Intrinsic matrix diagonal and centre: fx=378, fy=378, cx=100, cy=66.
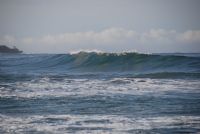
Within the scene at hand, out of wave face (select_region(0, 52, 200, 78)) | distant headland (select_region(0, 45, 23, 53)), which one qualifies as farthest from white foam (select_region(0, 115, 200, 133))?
distant headland (select_region(0, 45, 23, 53))

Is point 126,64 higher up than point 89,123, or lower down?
higher up

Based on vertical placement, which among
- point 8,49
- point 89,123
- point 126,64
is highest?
point 8,49

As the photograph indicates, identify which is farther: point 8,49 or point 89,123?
point 8,49

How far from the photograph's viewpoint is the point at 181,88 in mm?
13516

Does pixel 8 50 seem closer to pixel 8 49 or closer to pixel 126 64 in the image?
pixel 8 49

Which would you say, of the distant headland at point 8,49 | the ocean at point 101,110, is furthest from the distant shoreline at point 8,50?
the ocean at point 101,110

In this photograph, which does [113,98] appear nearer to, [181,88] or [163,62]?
[181,88]

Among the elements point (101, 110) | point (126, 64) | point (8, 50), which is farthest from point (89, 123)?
point (8, 50)

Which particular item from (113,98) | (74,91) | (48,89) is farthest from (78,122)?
(48,89)

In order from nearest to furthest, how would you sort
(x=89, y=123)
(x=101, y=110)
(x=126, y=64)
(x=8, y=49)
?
(x=89, y=123)
(x=101, y=110)
(x=126, y=64)
(x=8, y=49)

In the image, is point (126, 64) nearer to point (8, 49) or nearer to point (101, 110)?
point (101, 110)

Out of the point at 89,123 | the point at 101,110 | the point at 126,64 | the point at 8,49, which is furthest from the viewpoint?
the point at 8,49

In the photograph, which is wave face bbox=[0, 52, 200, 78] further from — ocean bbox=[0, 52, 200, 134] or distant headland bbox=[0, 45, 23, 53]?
distant headland bbox=[0, 45, 23, 53]

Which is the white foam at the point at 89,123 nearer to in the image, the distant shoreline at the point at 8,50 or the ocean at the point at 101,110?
the ocean at the point at 101,110
